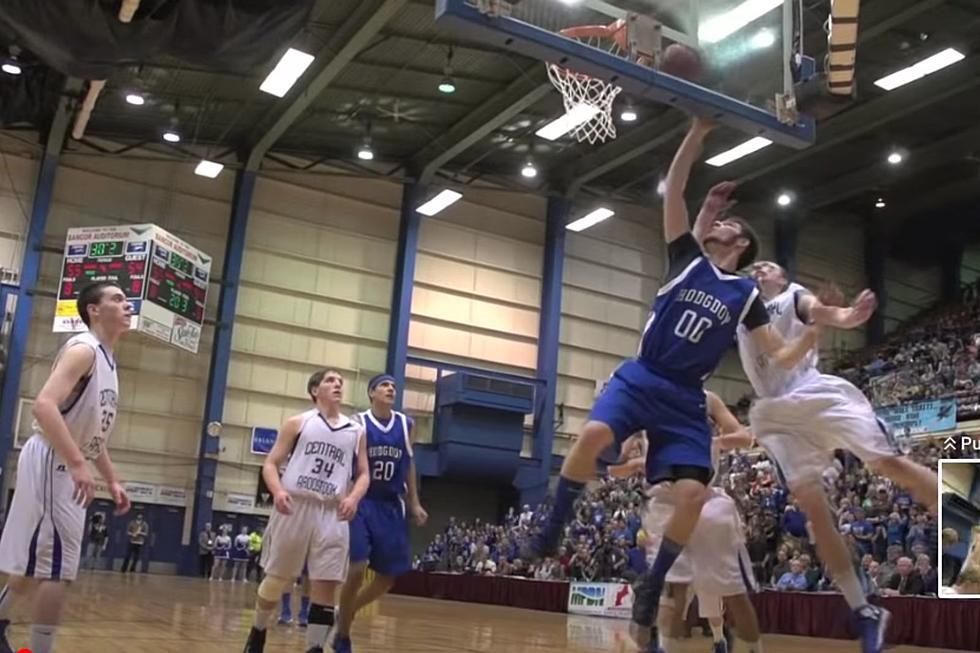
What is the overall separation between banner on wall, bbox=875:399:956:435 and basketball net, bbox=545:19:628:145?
34.7 ft

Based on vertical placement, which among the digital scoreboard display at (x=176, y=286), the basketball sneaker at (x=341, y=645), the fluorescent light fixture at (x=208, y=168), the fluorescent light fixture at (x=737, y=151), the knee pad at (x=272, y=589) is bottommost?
the basketball sneaker at (x=341, y=645)

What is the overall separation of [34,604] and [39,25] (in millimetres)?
10415

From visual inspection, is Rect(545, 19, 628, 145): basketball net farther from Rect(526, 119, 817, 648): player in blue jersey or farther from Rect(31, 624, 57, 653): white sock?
Rect(31, 624, 57, 653): white sock

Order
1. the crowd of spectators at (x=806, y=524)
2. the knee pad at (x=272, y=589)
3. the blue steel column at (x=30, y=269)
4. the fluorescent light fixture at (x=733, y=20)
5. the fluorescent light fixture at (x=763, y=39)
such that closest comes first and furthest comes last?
the knee pad at (x=272, y=589)
the fluorescent light fixture at (x=733, y=20)
the fluorescent light fixture at (x=763, y=39)
the crowd of spectators at (x=806, y=524)
the blue steel column at (x=30, y=269)

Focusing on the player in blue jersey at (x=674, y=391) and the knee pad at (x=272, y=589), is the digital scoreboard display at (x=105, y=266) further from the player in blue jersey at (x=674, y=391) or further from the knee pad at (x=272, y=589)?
the player in blue jersey at (x=674, y=391)

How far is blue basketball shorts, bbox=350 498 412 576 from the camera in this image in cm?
609

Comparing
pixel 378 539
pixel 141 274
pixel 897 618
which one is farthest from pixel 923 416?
pixel 378 539

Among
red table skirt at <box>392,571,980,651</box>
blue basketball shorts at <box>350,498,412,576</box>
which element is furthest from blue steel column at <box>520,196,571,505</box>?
blue basketball shorts at <box>350,498,412,576</box>

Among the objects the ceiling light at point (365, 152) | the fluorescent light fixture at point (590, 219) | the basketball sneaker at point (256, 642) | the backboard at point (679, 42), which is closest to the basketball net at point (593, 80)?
the backboard at point (679, 42)

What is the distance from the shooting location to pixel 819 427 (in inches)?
203

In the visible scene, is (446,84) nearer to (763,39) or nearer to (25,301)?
(25,301)

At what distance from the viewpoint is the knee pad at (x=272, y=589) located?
18.8ft

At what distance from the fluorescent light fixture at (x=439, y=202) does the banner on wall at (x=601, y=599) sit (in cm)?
1157

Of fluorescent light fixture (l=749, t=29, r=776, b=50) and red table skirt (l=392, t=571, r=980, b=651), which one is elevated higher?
fluorescent light fixture (l=749, t=29, r=776, b=50)
